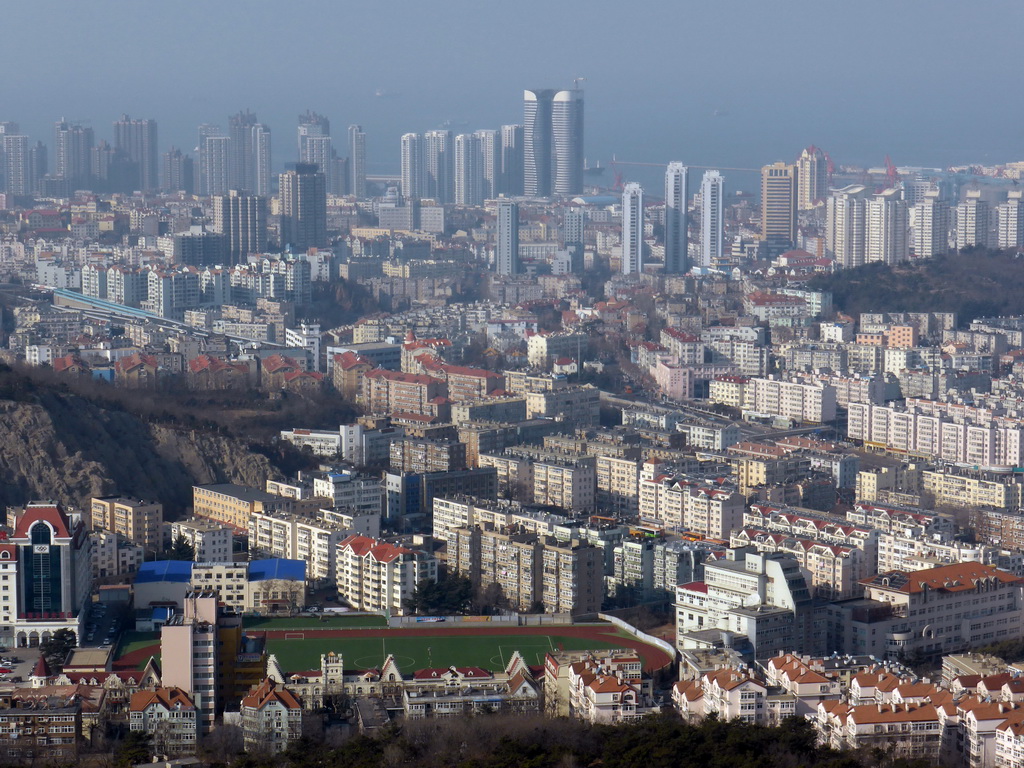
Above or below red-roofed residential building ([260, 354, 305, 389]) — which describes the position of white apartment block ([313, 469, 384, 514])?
below

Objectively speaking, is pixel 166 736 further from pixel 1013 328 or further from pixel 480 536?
pixel 1013 328

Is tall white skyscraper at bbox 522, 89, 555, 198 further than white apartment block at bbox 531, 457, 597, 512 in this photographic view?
Yes

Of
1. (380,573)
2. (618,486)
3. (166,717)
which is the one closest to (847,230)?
(618,486)

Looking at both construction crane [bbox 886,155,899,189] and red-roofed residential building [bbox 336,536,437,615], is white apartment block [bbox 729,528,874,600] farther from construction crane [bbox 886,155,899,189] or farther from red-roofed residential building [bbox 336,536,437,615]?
construction crane [bbox 886,155,899,189]

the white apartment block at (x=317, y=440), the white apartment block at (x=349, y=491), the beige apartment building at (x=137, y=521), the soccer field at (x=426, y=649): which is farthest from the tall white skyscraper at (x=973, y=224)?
the soccer field at (x=426, y=649)

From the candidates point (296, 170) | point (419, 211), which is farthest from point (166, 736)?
point (419, 211)

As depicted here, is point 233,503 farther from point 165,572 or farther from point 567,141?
point 567,141

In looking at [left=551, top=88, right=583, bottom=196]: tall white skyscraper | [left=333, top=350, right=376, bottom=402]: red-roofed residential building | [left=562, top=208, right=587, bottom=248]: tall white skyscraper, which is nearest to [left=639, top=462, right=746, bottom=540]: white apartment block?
[left=333, top=350, right=376, bottom=402]: red-roofed residential building
